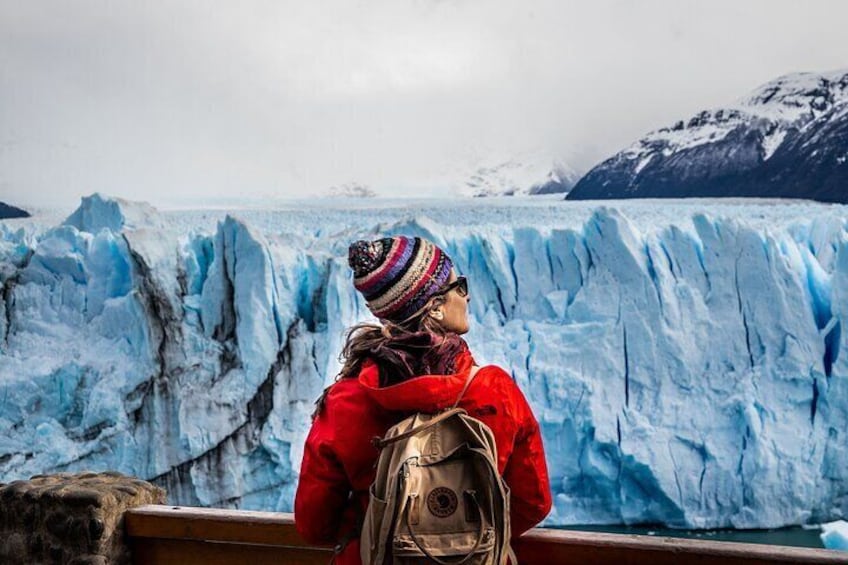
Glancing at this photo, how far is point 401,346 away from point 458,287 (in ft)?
0.30

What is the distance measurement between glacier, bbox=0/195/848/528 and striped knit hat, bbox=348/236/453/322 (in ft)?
12.3

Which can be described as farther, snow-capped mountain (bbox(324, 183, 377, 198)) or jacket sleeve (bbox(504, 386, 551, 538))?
snow-capped mountain (bbox(324, 183, 377, 198))

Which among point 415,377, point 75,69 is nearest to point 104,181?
point 75,69

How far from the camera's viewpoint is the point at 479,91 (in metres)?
5.31

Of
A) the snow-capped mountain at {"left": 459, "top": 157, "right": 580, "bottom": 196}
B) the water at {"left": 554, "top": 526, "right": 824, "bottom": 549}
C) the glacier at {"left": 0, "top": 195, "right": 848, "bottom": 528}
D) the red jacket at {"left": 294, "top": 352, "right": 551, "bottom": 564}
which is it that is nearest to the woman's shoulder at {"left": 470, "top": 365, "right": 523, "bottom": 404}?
the red jacket at {"left": 294, "top": 352, "right": 551, "bottom": 564}

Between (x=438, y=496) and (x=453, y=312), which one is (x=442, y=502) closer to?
(x=438, y=496)

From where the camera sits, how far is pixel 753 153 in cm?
523

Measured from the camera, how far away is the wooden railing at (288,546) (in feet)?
3.39

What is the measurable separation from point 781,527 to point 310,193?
3013mm

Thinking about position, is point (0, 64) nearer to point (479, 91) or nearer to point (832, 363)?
point (479, 91)

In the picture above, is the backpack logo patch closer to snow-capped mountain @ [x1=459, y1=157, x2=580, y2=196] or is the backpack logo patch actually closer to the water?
the water

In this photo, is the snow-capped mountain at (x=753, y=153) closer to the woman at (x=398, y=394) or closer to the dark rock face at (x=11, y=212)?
the dark rock face at (x=11, y=212)

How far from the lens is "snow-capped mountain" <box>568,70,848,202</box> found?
5105mm

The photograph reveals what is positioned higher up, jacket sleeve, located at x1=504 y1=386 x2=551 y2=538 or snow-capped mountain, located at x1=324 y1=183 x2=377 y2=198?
snow-capped mountain, located at x1=324 y1=183 x2=377 y2=198
